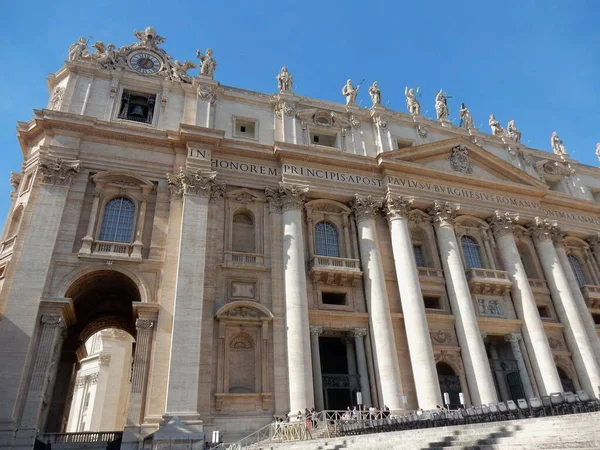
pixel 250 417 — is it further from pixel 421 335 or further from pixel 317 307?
pixel 421 335

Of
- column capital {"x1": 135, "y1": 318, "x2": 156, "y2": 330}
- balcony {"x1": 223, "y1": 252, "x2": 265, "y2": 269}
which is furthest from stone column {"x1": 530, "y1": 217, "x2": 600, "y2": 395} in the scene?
column capital {"x1": 135, "y1": 318, "x2": 156, "y2": 330}

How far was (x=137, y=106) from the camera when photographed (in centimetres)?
2662

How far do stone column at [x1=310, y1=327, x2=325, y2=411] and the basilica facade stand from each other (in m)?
0.11

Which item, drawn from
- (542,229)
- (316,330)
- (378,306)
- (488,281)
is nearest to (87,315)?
(316,330)

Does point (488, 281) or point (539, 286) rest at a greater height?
point (539, 286)

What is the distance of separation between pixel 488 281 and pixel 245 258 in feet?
45.4

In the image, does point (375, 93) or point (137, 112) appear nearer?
point (137, 112)

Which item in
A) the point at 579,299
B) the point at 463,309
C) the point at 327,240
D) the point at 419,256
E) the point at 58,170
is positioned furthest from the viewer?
the point at 579,299

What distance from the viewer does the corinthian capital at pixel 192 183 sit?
75.9ft

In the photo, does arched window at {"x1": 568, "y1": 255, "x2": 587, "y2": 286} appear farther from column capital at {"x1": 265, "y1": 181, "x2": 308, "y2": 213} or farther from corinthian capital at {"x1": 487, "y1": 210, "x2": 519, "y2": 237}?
column capital at {"x1": 265, "y1": 181, "x2": 308, "y2": 213}

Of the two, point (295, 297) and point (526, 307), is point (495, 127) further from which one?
point (295, 297)

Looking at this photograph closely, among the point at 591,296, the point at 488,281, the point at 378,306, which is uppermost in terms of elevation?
the point at 488,281

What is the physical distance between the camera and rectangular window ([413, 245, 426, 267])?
27.4 m

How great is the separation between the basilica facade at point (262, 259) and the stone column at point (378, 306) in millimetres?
111
